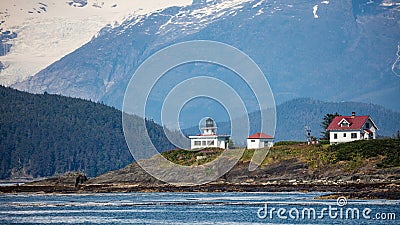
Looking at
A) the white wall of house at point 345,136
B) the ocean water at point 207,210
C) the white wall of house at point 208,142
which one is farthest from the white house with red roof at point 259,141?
the ocean water at point 207,210

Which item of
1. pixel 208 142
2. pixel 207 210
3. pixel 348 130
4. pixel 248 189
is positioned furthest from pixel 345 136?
pixel 207 210

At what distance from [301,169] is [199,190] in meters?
11.8

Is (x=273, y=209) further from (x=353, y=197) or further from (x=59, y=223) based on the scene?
(x=59, y=223)

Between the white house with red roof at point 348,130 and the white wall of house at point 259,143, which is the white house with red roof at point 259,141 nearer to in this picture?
the white wall of house at point 259,143

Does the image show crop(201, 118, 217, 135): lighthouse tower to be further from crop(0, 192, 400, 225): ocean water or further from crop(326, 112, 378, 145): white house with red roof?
crop(0, 192, 400, 225): ocean water

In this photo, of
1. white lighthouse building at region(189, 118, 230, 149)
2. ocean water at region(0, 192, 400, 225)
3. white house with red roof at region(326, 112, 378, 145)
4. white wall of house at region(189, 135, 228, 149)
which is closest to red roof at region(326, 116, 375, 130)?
white house with red roof at region(326, 112, 378, 145)

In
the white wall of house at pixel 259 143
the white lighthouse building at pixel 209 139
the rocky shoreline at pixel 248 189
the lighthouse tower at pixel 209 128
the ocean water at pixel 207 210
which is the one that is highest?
the lighthouse tower at pixel 209 128

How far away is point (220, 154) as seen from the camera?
118 m

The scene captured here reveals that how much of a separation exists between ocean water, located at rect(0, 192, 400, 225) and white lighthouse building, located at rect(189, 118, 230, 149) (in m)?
36.9

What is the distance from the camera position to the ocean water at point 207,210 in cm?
6506

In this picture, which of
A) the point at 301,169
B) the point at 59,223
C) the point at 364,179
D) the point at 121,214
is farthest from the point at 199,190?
the point at 59,223

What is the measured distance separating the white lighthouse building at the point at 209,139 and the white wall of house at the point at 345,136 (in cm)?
2108

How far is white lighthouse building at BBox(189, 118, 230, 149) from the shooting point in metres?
131

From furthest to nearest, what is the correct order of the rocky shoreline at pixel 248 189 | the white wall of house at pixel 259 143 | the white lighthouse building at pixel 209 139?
the white lighthouse building at pixel 209 139
the white wall of house at pixel 259 143
the rocky shoreline at pixel 248 189
